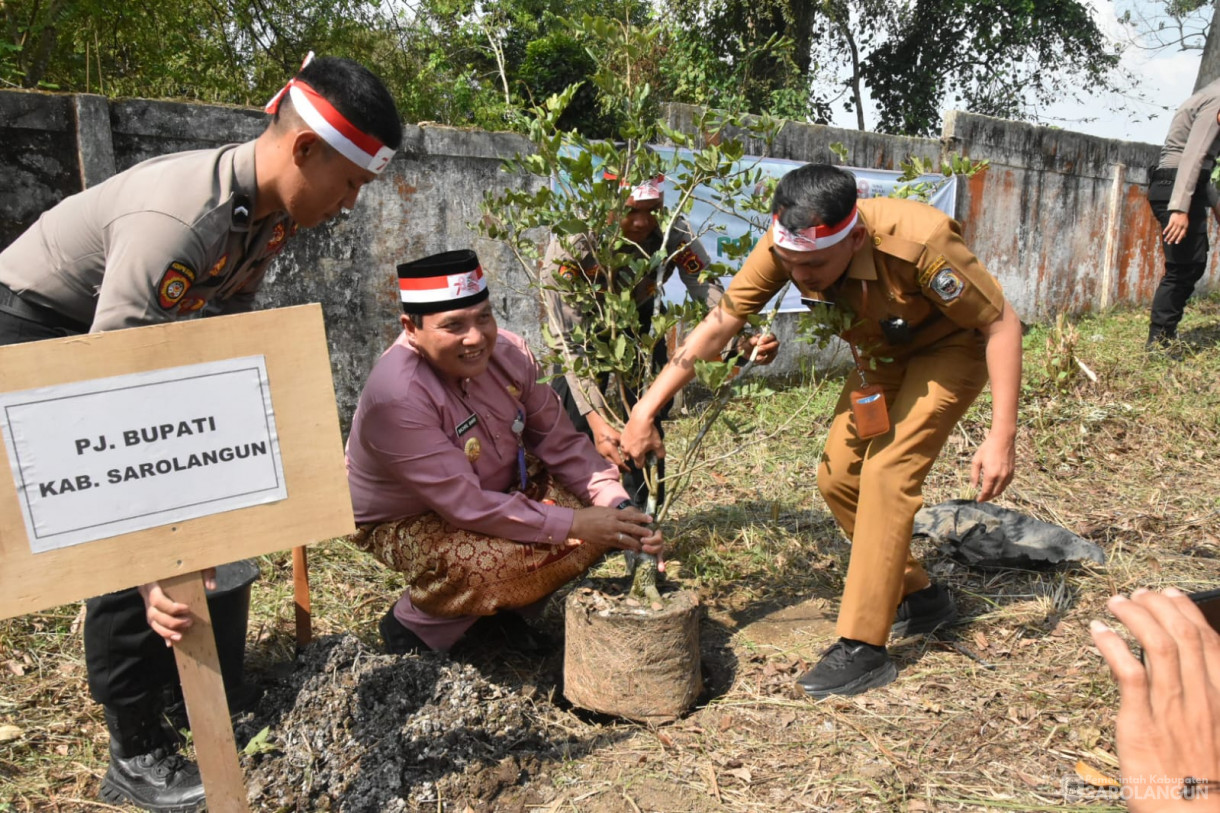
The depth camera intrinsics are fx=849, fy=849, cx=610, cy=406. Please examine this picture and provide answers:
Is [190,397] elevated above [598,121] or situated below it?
below

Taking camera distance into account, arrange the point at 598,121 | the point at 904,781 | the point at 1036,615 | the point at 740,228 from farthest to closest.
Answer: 1. the point at 598,121
2. the point at 740,228
3. the point at 1036,615
4. the point at 904,781

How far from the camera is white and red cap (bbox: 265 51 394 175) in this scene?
1974 mm

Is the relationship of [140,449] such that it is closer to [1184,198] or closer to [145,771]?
[145,771]

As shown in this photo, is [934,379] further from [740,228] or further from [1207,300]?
[1207,300]

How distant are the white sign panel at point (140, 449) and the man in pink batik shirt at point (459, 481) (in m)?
0.78

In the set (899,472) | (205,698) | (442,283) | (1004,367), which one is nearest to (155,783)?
(205,698)

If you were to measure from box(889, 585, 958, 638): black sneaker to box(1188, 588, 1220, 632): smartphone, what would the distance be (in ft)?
7.03

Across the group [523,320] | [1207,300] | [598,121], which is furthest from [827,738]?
[1207,300]

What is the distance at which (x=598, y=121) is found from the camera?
896 cm

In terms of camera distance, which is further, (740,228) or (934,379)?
(740,228)

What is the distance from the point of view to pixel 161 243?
1838 mm

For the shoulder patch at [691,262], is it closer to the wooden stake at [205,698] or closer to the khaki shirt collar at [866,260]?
the khaki shirt collar at [866,260]

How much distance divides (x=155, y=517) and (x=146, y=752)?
1.04 m

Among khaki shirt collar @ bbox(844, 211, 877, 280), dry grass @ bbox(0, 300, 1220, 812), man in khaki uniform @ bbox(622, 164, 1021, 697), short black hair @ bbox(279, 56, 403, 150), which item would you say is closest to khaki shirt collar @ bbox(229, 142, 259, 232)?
short black hair @ bbox(279, 56, 403, 150)
